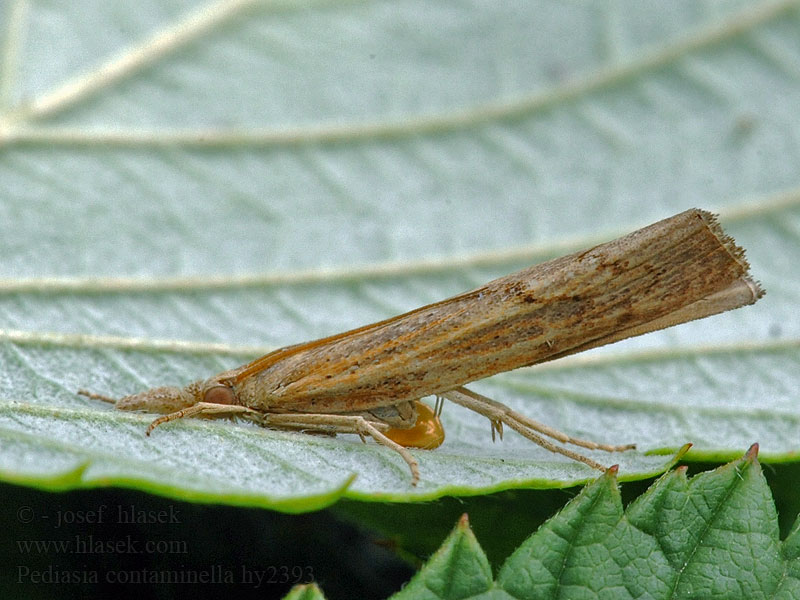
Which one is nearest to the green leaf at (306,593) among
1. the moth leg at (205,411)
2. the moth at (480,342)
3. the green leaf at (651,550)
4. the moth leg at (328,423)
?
the green leaf at (651,550)

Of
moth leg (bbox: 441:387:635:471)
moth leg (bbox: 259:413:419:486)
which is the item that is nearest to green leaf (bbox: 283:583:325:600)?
moth leg (bbox: 259:413:419:486)

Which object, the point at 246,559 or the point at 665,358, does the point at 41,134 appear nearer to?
the point at 246,559

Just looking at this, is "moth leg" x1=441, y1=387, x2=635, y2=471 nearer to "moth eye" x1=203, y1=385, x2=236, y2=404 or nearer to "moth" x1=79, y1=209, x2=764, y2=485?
"moth" x1=79, y1=209, x2=764, y2=485

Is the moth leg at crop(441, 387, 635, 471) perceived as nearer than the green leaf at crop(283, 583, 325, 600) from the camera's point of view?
A: No

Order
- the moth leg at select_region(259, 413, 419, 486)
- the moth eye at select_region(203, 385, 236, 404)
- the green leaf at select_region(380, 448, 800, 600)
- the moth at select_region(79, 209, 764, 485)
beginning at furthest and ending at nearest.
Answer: the moth eye at select_region(203, 385, 236, 404) → the moth leg at select_region(259, 413, 419, 486) → the moth at select_region(79, 209, 764, 485) → the green leaf at select_region(380, 448, 800, 600)

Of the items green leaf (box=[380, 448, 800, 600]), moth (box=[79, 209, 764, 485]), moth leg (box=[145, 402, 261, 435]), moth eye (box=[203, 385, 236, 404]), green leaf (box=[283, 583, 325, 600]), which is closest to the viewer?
green leaf (box=[283, 583, 325, 600])

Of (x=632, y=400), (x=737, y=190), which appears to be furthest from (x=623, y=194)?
(x=632, y=400)

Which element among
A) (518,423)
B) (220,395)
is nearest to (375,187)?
(220,395)

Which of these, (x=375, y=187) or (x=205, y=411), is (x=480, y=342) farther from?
(x=375, y=187)
